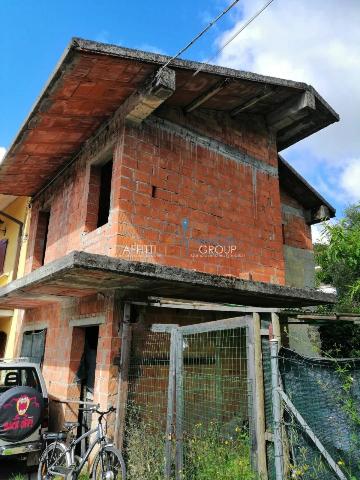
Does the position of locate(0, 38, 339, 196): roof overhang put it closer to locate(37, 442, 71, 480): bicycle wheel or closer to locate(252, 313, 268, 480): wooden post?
locate(252, 313, 268, 480): wooden post

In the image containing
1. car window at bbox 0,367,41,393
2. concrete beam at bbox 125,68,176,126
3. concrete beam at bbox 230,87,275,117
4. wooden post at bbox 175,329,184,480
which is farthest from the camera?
concrete beam at bbox 230,87,275,117

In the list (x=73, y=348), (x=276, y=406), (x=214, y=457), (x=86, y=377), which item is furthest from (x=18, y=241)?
(x=276, y=406)

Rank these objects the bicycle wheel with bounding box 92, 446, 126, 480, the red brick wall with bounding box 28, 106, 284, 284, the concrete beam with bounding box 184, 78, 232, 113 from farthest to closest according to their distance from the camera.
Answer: the concrete beam with bounding box 184, 78, 232, 113
the red brick wall with bounding box 28, 106, 284, 284
the bicycle wheel with bounding box 92, 446, 126, 480

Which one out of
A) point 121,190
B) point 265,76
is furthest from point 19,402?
point 265,76

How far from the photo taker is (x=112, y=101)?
6020 mm

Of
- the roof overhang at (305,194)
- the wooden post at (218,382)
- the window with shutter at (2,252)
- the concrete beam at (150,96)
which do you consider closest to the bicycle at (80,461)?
the wooden post at (218,382)

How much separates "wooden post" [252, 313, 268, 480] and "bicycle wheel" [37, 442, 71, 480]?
2782 millimetres

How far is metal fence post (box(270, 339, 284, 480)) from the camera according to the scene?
3.08 metres

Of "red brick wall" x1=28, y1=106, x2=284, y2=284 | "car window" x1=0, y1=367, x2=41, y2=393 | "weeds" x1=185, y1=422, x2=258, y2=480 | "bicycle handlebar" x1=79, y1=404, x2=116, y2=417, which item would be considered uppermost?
"red brick wall" x1=28, y1=106, x2=284, y2=284

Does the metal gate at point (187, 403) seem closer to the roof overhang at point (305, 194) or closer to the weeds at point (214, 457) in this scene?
the weeds at point (214, 457)

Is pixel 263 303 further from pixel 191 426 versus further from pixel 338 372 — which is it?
pixel 338 372

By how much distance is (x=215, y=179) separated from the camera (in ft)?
23.0

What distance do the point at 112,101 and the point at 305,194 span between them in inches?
240

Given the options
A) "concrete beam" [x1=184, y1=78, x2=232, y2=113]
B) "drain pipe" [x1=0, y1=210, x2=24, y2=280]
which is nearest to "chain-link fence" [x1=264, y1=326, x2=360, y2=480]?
"concrete beam" [x1=184, y1=78, x2=232, y2=113]
